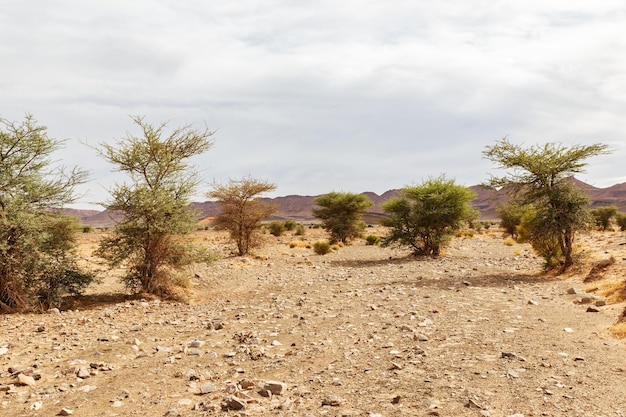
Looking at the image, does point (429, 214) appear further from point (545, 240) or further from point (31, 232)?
point (31, 232)

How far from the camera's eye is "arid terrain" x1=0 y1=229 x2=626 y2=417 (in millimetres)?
5066

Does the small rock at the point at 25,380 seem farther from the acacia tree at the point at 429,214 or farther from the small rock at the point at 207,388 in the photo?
the acacia tree at the point at 429,214

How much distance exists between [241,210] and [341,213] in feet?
44.4

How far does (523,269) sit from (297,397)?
1723cm

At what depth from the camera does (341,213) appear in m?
39.4

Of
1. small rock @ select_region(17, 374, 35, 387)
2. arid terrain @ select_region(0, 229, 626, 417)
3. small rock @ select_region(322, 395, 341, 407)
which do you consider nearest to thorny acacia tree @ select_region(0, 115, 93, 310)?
arid terrain @ select_region(0, 229, 626, 417)

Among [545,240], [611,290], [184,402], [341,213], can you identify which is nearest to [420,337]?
[184,402]

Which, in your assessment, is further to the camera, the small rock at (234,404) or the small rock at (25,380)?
the small rock at (25,380)

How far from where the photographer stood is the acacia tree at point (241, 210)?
2795 centimetres

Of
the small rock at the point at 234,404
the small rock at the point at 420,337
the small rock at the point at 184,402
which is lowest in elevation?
the small rock at the point at 184,402

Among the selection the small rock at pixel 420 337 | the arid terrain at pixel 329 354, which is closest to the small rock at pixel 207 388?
the arid terrain at pixel 329 354

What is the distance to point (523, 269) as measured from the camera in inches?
768

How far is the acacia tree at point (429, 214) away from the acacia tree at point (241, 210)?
331 inches

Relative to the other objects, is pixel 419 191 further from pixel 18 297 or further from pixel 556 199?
pixel 18 297
